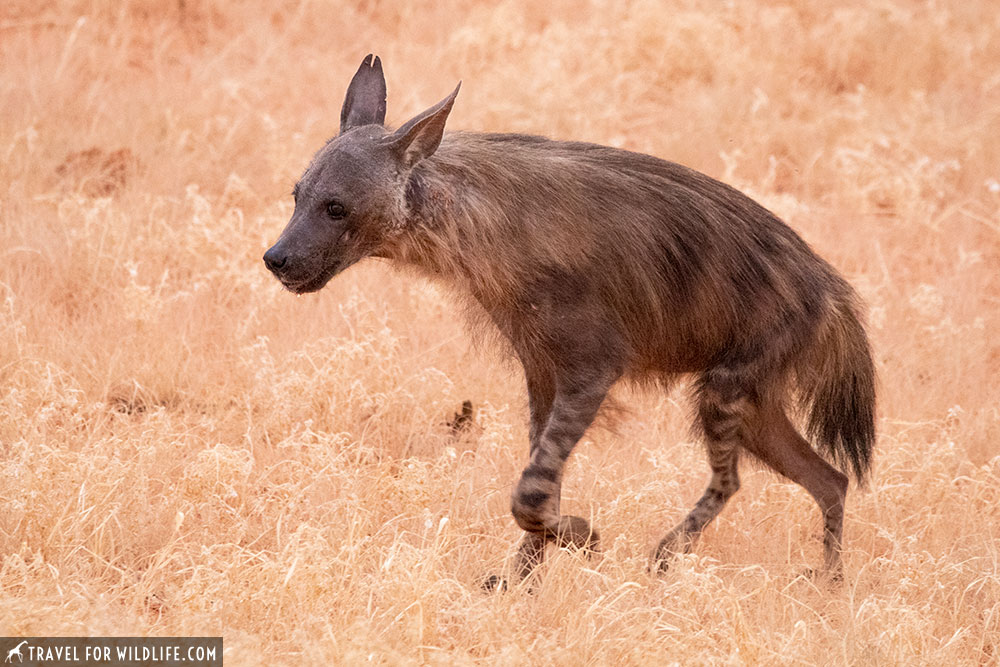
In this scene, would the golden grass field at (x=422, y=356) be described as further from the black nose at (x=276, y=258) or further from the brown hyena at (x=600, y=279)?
the black nose at (x=276, y=258)

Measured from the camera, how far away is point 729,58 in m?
9.24

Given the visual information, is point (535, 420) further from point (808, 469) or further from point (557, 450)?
point (808, 469)

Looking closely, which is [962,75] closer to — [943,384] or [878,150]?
[878,150]

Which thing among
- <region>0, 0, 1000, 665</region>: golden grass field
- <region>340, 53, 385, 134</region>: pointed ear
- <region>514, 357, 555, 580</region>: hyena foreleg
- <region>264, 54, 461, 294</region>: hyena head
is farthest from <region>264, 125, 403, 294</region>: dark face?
<region>0, 0, 1000, 665</region>: golden grass field

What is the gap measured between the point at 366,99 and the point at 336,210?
1.96ft

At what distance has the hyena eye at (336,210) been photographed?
169 inches

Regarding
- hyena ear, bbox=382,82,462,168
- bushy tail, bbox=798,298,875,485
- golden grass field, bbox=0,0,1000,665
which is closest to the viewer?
golden grass field, bbox=0,0,1000,665

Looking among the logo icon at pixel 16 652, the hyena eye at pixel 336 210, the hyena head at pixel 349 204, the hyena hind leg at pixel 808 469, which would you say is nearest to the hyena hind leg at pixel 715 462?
the hyena hind leg at pixel 808 469

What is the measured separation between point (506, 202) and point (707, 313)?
83 cm

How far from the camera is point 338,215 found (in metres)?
4.30

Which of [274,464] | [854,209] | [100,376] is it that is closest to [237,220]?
[100,376]

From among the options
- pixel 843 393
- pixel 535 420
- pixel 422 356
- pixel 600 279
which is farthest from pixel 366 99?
pixel 843 393

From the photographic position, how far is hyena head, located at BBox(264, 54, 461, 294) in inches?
168

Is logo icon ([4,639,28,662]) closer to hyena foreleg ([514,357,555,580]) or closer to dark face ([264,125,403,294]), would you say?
dark face ([264,125,403,294])
